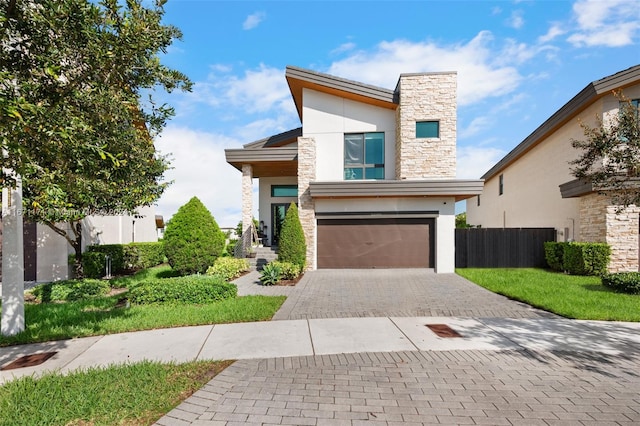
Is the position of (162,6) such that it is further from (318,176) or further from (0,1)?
(318,176)

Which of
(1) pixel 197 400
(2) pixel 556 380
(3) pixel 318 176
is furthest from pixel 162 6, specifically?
(3) pixel 318 176

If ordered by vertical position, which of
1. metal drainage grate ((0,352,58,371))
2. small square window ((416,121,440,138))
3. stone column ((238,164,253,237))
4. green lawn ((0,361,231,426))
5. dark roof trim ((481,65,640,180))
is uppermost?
dark roof trim ((481,65,640,180))

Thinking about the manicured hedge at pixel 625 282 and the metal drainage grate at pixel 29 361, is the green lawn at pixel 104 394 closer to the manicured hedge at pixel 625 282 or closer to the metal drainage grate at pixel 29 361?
the metal drainage grate at pixel 29 361

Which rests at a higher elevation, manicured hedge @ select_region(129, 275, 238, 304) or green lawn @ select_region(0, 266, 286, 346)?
manicured hedge @ select_region(129, 275, 238, 304)

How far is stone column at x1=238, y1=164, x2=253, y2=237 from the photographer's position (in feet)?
48.7

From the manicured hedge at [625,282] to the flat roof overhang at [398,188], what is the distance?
16.7 feet

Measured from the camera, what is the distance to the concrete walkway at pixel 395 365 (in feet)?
10.8

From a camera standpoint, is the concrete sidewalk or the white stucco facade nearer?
the concrete sidewalk

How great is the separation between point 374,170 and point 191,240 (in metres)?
9.21

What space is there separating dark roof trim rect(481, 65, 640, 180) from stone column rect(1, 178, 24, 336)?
19.2 m

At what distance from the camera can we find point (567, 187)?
44.9ft

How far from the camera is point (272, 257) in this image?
14.5 m

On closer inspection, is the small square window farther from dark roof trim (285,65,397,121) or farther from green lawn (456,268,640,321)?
green lawn (456,268,640,321)

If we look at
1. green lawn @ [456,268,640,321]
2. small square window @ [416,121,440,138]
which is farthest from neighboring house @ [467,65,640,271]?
small square window @ [416,121,440,138]
